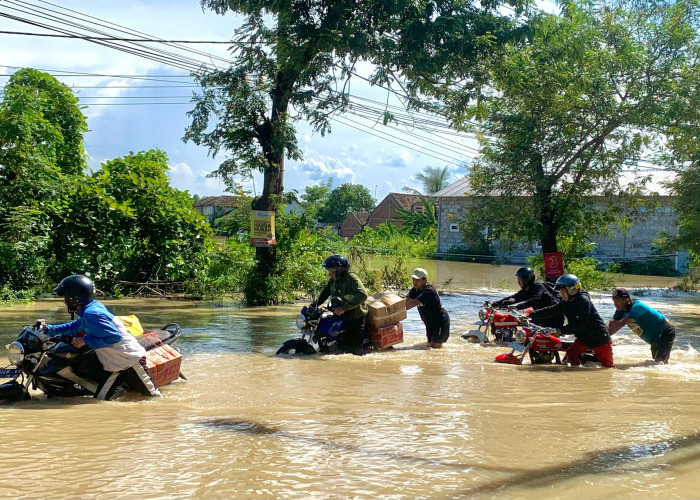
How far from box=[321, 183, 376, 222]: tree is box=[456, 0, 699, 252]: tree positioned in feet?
229

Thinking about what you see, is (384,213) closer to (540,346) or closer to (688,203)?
(688,203)

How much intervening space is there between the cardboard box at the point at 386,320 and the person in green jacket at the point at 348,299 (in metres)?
0.23

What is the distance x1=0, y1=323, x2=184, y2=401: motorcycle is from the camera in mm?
6512

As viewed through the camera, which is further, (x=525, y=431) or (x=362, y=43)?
(x=362, y=43)

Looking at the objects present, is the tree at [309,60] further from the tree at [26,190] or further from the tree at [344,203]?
the tree at [344,203]

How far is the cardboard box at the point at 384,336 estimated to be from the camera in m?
10.5

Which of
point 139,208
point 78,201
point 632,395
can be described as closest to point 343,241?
point 139,208

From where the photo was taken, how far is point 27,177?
651 inches

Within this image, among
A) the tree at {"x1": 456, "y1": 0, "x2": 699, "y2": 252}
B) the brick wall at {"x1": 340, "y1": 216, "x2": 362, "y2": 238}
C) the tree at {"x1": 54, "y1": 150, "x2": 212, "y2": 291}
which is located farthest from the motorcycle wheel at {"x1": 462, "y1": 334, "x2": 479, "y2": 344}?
the brick wall at {"x1": 340, "y1": 216, "x2": 362, "y2": 238}

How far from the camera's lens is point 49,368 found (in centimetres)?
682

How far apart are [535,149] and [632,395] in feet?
31.2

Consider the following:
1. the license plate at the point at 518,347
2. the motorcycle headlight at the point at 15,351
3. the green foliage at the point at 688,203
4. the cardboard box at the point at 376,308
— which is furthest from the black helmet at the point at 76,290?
the green foliage at the point at 688,203

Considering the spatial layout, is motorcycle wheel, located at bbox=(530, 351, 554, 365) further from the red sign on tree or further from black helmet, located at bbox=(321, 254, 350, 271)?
the red sign on tree

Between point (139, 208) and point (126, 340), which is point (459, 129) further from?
point (126, 340)
